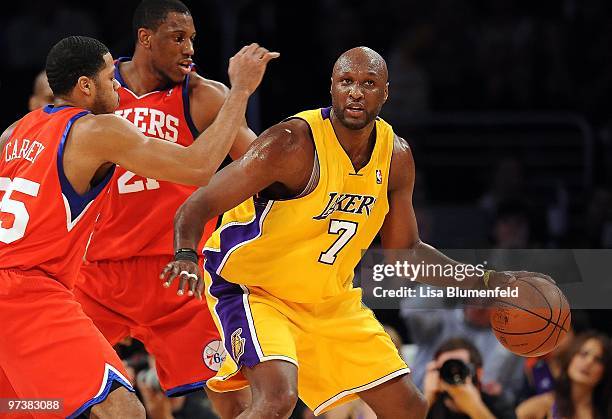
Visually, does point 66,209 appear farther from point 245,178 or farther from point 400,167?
point 400,167

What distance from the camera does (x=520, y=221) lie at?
820 cm

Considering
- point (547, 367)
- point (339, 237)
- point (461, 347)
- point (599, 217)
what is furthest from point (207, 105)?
point (599, 217)

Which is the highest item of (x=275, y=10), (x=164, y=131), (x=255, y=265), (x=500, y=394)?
(x=275, y=10)

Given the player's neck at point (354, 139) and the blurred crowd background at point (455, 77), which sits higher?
the blurred crowd background at point (455, 77)

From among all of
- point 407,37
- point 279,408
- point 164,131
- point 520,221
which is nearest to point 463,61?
point 407,37

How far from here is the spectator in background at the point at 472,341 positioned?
629 cm

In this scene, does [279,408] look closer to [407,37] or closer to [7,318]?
[7,318]

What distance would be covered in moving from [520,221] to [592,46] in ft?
8.42

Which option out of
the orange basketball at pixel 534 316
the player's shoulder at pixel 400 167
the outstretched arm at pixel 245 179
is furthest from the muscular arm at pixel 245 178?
the orange basketball at pixel 534 316

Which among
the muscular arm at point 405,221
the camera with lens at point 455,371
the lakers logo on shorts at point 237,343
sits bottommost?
the camera with lens at point 455,371

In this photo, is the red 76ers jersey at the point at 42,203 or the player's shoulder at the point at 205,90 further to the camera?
the player's shoulder at the point at 205,90

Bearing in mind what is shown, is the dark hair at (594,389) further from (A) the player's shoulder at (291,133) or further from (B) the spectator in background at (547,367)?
(A) the player's shoulder at (291,133)

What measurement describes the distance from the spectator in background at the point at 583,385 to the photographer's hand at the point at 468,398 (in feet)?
0.76

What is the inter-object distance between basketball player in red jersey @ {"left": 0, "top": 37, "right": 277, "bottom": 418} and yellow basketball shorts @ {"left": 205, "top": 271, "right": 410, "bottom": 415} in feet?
1.88
